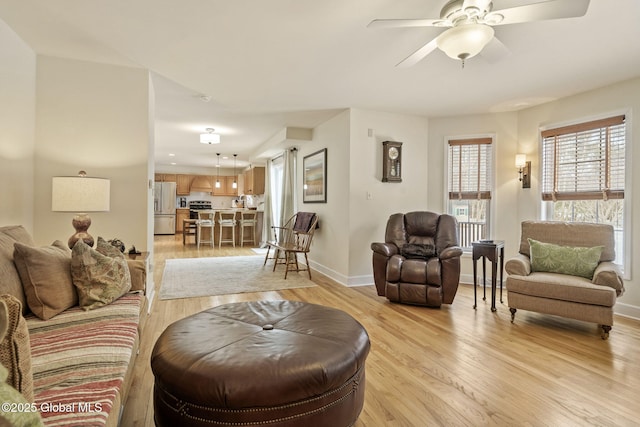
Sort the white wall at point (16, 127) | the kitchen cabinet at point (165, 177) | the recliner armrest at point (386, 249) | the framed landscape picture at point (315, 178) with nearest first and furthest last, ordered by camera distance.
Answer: the white wall at point (16, 127) → the recliner armrest at point (386, 249) → the framed landscape picture at point (315, 178) → the kitchen cabinet at point (165, 177)

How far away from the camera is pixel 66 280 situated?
5.92 feet

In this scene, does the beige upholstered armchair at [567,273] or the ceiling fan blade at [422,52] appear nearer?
the ceiling fan blade at [422,52]

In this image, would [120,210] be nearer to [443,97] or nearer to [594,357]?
[443,97]

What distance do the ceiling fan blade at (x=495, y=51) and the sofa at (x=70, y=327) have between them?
9.09 feet

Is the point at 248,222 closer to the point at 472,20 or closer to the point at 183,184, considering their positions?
the point at 183,184

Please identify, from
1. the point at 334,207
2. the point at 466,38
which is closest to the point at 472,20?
the point at 466,38

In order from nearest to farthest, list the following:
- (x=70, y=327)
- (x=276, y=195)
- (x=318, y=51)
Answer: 1. (x=70, y=327)
2. (x=318, y=51)
3. (x=276, y=195)

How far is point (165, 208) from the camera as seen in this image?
10.9m

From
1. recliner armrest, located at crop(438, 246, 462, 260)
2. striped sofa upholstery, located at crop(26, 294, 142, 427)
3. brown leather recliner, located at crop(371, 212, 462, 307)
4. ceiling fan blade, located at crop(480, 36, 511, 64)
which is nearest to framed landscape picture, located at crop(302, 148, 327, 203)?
brown leather recliner, located at crop(371, 212, 462, 307)

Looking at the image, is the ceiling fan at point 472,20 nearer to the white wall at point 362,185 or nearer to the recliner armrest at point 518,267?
the recliner armrest at point 518,267

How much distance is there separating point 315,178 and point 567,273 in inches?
147

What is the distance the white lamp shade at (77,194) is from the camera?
2.44 m

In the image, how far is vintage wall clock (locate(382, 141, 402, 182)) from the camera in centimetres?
461

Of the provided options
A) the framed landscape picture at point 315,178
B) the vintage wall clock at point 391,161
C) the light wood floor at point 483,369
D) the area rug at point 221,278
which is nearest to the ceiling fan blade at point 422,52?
the vintage wall clock at point 391,161
